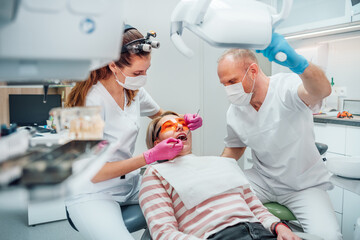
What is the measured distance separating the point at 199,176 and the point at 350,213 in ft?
5.02

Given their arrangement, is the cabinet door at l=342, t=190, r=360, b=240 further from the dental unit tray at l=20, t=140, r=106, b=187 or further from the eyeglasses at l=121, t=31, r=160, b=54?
the dental unit tray at l=20, t=140, r=106, b=187

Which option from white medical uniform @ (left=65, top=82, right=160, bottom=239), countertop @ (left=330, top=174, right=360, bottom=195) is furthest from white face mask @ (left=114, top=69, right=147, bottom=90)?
countertop @ (left=330, top=174, right=360, bottom=195)

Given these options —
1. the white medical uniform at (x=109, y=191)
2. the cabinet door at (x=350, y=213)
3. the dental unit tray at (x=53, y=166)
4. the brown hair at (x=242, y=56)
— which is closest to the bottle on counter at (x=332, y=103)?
the cabinet door at (x=350, y=213)

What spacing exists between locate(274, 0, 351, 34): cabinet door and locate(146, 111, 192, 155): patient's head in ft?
6.44

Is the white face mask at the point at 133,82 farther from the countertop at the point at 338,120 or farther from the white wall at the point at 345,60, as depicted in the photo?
the white wall at the point at 345,60

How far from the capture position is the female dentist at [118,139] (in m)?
1.33

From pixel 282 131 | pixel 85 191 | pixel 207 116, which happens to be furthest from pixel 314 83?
pixel 207 116

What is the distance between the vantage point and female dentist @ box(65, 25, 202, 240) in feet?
4.36

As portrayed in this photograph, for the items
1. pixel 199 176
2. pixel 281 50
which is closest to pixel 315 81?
pixel 281 50

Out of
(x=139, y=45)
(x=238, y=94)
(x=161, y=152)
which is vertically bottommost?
(x=161, y=152)

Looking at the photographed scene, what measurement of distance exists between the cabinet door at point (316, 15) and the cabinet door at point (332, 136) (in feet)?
3.07

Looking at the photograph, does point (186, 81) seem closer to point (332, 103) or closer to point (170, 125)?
point (332, 103)

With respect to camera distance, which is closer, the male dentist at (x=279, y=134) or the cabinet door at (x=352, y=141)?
the male dentist at (x=279, y=134)

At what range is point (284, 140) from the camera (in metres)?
1.72
